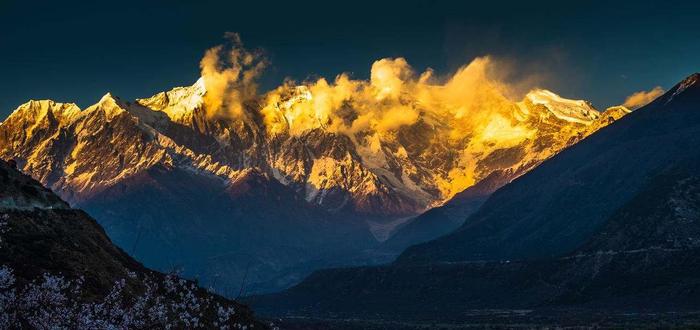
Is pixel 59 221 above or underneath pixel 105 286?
above

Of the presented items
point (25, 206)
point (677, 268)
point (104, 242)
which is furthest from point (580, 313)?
point (25, 206)

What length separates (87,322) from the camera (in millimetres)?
28672

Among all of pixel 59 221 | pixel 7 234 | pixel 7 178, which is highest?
pixel 7 178

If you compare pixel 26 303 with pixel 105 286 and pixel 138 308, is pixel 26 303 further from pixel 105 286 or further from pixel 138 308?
pixel 105 286

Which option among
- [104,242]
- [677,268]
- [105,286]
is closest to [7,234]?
[105,286]

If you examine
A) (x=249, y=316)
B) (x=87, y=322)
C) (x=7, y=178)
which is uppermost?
(x=7, y=178)

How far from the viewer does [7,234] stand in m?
74.3

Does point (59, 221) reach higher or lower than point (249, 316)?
higher

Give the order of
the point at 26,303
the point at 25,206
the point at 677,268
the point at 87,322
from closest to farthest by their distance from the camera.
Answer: the point at 87,322
the point at 26,303
the point at 25,206
the point at 677,268

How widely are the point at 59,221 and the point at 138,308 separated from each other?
61.4 m

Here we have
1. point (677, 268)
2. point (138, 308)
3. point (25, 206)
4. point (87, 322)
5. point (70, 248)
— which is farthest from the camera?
point (677, 268)

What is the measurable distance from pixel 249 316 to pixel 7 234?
1258 inches

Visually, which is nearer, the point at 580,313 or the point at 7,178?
the point at 7,178

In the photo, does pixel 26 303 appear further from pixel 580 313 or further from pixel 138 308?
pixel 580 313
